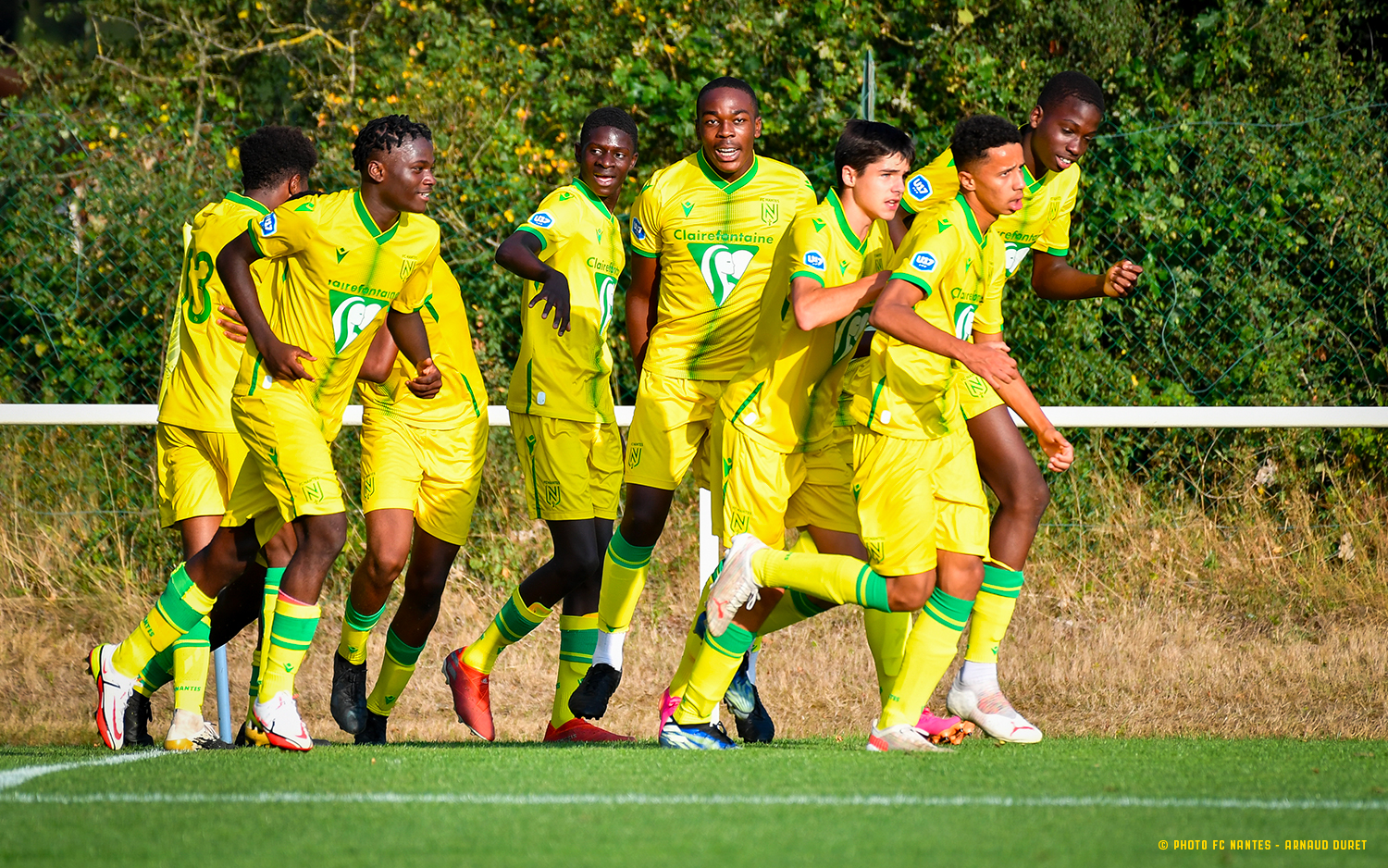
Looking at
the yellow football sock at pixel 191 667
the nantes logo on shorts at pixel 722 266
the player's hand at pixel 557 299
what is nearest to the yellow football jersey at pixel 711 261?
the nantes logo on shorts at pixel 722 266

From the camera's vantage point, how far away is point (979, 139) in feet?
17.4

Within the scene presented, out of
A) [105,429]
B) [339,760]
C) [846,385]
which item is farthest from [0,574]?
[846,385]

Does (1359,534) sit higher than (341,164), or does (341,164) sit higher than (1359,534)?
(341,164)

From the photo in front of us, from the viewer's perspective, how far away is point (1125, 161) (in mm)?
8117

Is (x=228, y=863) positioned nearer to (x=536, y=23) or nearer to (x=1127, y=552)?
(x=1127, y=552)

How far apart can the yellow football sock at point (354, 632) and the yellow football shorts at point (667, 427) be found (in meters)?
1.23

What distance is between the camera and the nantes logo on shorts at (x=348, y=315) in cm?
556

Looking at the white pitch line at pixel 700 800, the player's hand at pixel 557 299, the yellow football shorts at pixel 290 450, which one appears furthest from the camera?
the player's hand at pixel 557 299

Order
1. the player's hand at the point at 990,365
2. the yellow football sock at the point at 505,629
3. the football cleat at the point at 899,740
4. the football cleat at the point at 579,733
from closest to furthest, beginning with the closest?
the player's hand at the point at 990,365
the football cleat at the point at 899,740
the football cleat at the point at 579,733
the yellow football sock at the point at 505,629

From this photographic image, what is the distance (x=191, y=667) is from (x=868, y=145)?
3.22m

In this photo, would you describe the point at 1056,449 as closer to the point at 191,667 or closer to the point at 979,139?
the point at 979,139

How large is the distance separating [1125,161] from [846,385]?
11.7 feet

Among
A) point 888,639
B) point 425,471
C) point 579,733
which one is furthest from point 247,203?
point 888,639

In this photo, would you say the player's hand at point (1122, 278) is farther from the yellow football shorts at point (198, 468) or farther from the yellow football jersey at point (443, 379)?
the yellow football shorts at point (198, 468)
